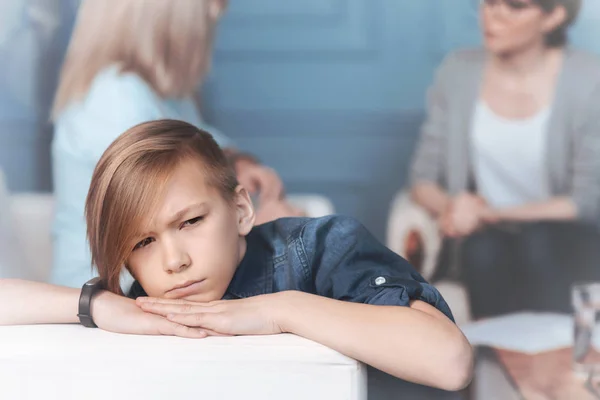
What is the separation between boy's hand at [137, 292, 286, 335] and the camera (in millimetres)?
1063

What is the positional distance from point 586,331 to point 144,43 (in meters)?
1.58

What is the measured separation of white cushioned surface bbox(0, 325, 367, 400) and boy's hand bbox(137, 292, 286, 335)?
5 cm

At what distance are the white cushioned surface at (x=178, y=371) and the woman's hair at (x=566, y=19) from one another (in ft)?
6.57

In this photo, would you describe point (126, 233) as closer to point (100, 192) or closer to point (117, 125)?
point (100, 192)

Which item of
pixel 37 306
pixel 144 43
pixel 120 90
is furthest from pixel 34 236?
pixel 37 306

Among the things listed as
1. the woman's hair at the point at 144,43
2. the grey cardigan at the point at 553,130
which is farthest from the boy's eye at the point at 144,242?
the grey cardigan at the point at 553,130

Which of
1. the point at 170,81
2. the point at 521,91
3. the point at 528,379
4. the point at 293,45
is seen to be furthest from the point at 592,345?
the point at 170,81

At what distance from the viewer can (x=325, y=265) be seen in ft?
4.09

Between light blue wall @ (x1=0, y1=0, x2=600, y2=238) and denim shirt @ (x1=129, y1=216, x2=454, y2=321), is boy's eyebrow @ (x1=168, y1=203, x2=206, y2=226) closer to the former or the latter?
denim shirt @ (x1=129, y1=216, x2=454, y2=321)

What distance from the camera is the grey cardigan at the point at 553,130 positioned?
268 cm

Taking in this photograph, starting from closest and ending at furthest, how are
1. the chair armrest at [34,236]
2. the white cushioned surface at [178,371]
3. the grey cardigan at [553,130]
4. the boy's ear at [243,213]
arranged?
the white cushioned surface at [178,371], the boy's ear at [243,213], the chair armrest at [34,236], the grey cardigan at [553,130]

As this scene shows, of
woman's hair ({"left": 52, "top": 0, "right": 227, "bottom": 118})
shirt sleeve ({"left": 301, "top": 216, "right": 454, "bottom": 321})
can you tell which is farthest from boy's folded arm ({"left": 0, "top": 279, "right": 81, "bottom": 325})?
woman's hair ({"left": 52, "top": 0, "right": 227, "bottom": 118})

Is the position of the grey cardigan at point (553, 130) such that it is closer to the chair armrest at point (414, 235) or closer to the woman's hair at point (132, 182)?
the chair armrest at point (414, 235)

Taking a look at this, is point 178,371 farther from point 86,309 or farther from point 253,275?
point 253,275
